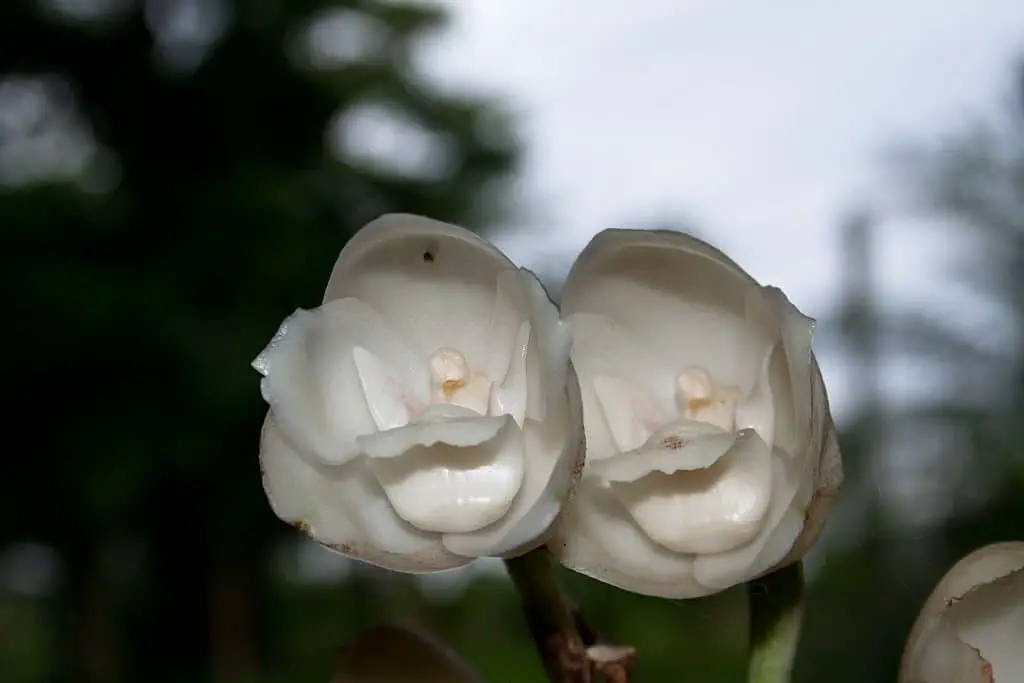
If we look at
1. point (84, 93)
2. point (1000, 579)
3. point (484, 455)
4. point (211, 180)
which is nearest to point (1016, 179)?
point (1000, 579)

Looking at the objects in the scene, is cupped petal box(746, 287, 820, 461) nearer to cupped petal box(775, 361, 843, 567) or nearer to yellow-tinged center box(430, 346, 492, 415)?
cupped petal box(775, 361, 843, 567)

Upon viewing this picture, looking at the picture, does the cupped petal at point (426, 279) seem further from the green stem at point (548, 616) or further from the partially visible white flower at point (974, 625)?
the partially visible white flower at point (974, 625)

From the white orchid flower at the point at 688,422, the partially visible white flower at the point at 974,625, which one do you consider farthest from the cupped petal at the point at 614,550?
the partially visible white flower at the point at 974,625

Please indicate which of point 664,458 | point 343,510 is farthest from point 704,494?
point 343,510

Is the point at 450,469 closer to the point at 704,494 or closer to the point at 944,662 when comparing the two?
the point at 704,494

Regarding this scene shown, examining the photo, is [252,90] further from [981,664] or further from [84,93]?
[981,664]

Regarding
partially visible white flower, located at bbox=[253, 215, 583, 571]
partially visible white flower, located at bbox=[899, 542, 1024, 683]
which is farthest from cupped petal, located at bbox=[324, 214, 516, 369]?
partially visible white flower, located at bbox=[899, 542, 1024, 683]
